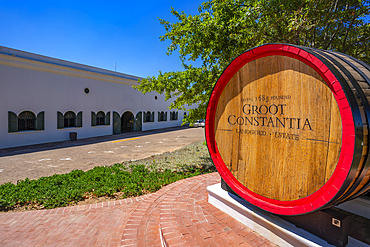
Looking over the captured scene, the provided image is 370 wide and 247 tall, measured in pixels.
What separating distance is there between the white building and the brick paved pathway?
11688mm

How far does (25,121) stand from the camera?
13781mm

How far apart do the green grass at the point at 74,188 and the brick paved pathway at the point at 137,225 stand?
0.46m

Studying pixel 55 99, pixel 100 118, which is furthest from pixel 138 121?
pixel 55 99

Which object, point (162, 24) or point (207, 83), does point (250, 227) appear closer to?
point (207, 83)

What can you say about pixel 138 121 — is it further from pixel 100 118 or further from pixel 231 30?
pixel 231 30

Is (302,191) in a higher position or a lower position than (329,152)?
lower

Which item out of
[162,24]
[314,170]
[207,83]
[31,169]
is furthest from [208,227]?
[31,169]

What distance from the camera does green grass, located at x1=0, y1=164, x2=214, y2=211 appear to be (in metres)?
4.84

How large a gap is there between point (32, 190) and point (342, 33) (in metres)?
12.3

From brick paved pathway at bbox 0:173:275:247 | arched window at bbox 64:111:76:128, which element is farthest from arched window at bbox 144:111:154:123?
brick paved pathway at bbox 0:173:275:247

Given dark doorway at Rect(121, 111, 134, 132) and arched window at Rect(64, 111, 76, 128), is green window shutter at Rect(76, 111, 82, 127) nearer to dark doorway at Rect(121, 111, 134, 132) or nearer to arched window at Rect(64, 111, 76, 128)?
arched window at Rect(64, 111, 76, 128)

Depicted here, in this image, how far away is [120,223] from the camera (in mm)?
3742

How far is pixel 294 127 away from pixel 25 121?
54.9 feet

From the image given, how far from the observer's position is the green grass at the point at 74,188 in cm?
484
